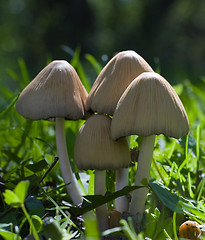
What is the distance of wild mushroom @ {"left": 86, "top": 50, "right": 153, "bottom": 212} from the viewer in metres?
1.28

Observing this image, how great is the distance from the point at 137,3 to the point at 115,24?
2062 millimetres

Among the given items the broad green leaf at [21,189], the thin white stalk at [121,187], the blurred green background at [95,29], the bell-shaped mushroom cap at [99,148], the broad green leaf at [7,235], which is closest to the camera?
the broad green leaf at [21,189]

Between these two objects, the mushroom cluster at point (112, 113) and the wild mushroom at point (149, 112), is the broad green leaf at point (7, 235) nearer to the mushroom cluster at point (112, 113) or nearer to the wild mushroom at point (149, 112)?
the mushroom cluster at point (112, 113)

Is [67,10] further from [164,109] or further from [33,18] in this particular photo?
[164,109]

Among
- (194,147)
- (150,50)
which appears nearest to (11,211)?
(194,147)

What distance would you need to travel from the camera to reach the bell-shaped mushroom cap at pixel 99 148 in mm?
1215

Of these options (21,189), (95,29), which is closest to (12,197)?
(21,189)

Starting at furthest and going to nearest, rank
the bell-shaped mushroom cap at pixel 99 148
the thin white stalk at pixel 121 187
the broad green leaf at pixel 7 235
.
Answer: the thin white stalk at pixel 121 187, the bell-shaped mushroom cap at pixel 99 148, the broad green leaf at pixel 7 235

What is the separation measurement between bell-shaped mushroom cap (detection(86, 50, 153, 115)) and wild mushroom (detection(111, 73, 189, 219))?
83 millimetres

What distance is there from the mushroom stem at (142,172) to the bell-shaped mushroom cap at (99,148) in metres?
0.06

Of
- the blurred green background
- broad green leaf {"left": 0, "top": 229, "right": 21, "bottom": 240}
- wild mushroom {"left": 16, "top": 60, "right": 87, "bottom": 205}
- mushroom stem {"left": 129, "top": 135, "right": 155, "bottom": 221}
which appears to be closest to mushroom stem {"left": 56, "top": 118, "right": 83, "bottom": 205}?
wild mushroom {"left": 16, "top": 60, "right": 87, "bottom": 205}

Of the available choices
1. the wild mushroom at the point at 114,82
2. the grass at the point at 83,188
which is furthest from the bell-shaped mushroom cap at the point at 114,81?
the grass at the point at 83,188

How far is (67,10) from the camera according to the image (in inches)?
752

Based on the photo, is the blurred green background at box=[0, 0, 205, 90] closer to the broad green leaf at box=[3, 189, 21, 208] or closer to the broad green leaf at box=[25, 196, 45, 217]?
the broad green leaf at box=[25, 196, 45, 217]
